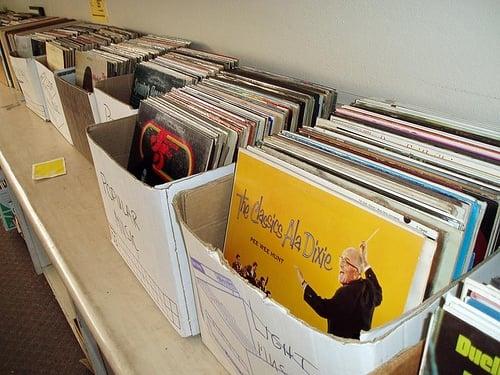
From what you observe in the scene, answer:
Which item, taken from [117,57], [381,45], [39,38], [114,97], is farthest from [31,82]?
[381,45]

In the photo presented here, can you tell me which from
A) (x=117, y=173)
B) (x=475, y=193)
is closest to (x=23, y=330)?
(x=117, y=173)

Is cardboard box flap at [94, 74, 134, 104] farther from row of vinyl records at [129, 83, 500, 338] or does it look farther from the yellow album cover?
the yellow album cover

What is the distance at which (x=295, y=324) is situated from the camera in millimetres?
392

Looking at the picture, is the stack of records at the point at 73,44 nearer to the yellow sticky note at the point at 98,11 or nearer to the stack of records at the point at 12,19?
the yellow sticky note at the point at 98,11

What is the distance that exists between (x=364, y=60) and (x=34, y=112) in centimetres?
130

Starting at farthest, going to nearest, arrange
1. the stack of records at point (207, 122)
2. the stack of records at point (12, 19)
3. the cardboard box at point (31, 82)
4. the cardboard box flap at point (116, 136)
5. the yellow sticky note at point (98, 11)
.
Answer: the stack of records at point (12, 19) < the yellow sticky note at point (98, 11) < the cardboard box at point (31, 82) < the cardboard box flap at point (116, 136) < the stack of records at point (207, 122)

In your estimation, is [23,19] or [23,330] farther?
[23,19]

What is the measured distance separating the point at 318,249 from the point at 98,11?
167cm

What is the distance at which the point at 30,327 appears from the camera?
1.71 meters

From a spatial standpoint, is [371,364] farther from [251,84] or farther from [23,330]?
[23,330]

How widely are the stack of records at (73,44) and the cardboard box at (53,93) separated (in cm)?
4

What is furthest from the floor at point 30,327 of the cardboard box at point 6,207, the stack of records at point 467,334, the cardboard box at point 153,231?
the stack of records at point 467,334

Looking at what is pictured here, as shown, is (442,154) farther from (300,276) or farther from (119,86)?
(119,86)

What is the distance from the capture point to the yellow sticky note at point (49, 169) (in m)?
1.14
